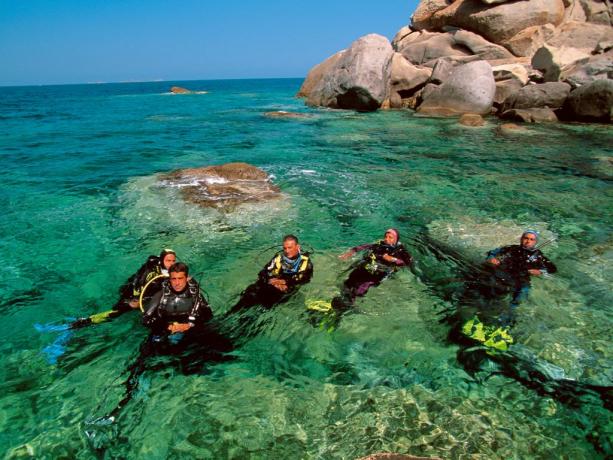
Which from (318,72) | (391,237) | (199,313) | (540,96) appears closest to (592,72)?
(540,96)

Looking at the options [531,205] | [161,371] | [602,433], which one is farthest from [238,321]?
[531,205]

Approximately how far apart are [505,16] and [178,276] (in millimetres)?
37678

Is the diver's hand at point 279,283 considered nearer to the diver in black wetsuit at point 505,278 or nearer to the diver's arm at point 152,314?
the diver's arm at point 152,314

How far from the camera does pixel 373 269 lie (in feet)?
24.5

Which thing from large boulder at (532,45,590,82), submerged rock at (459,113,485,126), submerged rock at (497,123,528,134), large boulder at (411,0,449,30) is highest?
large boulder at (411,0,449,30)

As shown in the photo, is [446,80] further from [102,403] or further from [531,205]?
[102,403]

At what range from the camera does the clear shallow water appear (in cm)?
438

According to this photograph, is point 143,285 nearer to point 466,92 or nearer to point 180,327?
point 180,327

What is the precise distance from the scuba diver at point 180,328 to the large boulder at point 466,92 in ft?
85.3

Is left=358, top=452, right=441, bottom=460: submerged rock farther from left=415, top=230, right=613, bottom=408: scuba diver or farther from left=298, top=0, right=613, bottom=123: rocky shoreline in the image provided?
left=298, top=0, right=613, bottom=123: rocky shoreline

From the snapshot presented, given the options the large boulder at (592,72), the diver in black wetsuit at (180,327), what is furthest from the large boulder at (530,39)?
the diver in black wetsuit at (180,327)

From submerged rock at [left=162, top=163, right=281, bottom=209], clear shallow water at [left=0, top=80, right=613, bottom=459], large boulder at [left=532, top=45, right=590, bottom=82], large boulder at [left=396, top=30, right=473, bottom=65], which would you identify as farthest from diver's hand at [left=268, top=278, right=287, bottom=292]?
large boulder at [left=396, top=30, right=473, bottom=65]

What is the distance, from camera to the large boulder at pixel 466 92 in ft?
86.1

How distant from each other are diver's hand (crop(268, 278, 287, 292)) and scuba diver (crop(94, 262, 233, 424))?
1356 mm
